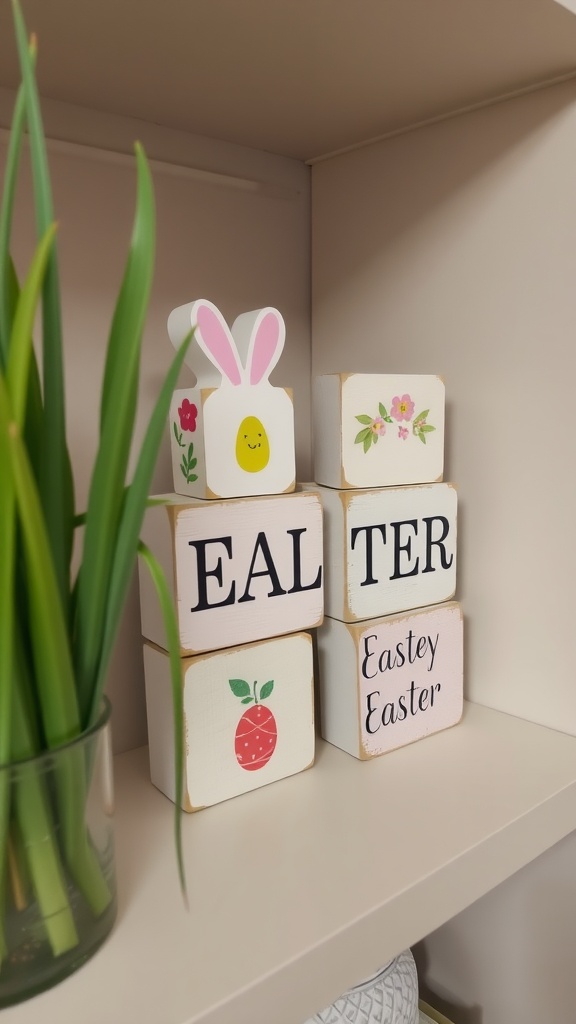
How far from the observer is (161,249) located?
639 mm

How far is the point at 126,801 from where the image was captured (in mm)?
546

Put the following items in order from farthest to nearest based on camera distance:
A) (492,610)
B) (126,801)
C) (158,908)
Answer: (492,610) → (126,801) → (158,908)

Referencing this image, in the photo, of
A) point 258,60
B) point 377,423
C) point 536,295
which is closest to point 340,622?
point 377,423

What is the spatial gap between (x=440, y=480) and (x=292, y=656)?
199mm

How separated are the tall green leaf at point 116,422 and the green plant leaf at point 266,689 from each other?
0.69 ft

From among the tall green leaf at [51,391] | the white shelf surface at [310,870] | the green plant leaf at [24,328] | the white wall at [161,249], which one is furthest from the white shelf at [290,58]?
the white shelf surface at [310,870]

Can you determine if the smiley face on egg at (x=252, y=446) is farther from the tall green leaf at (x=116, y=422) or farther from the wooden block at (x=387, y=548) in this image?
the tall green leaf at (x=116, y=422)

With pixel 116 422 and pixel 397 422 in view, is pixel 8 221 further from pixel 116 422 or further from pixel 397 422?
pixel 397 422

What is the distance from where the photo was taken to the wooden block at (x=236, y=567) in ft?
1.68

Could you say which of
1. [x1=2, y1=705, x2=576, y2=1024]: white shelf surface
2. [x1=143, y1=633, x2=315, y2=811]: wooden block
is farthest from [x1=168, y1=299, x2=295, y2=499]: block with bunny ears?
[x1=2, y1=705, x2=576, y2=1024]: white shelf surface

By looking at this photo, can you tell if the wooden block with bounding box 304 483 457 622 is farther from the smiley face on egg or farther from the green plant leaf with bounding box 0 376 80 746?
the green plant leaf with bounding box 0 376 80 746

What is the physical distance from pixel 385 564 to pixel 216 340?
217 millimetres

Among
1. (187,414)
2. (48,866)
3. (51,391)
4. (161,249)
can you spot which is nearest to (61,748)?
(48,866)

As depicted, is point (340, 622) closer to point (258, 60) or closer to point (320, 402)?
point (320, 402)
